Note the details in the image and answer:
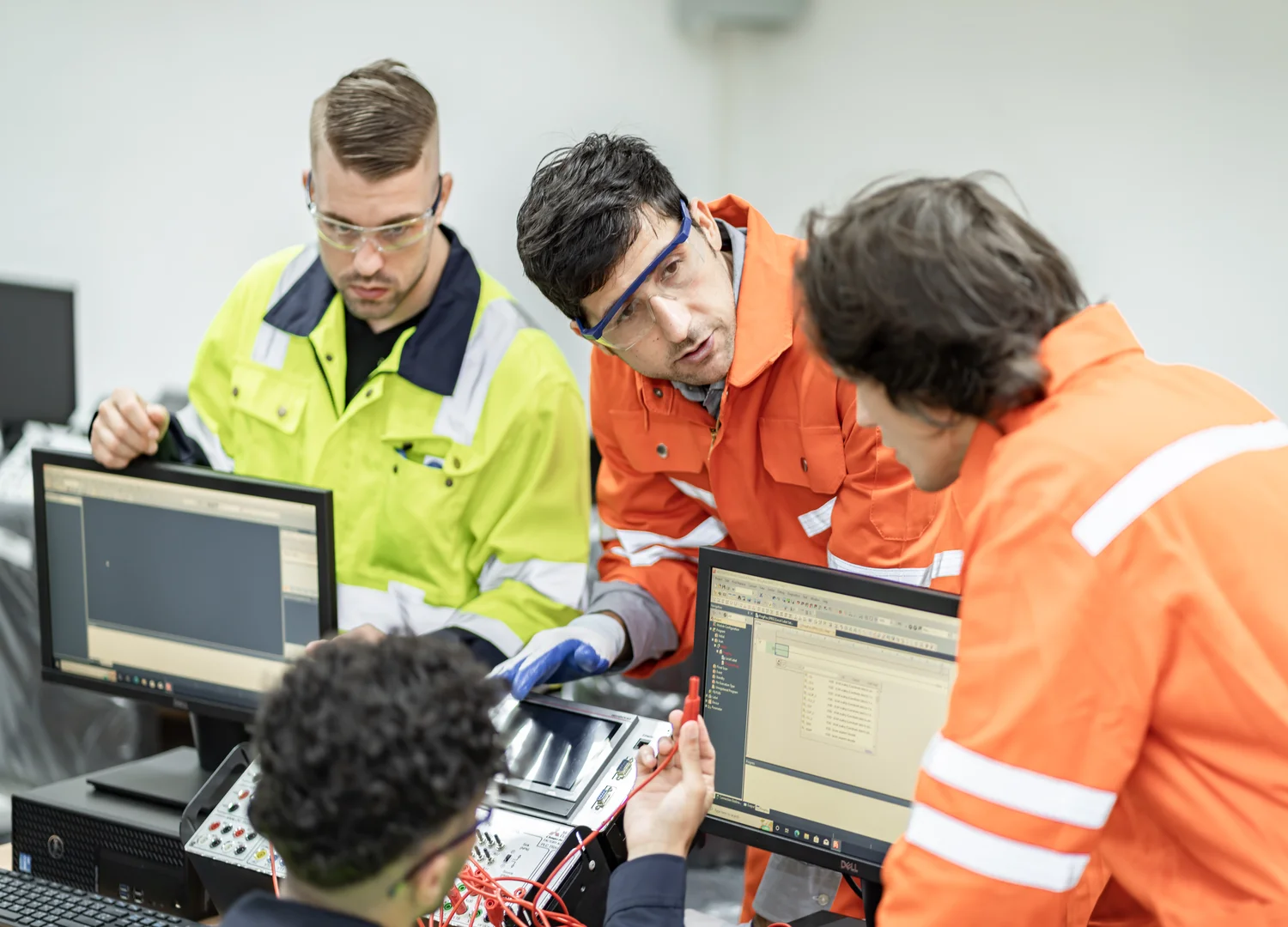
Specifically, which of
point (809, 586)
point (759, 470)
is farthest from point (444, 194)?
point (809, 586)

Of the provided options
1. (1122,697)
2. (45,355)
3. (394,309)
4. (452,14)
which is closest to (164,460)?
(394,309)

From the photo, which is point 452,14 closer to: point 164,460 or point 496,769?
point 164,460

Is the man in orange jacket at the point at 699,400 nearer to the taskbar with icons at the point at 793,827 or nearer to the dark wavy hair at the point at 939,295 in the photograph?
the taskbar with icons at the point at 793,827

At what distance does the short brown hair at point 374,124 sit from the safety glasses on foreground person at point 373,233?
7cm

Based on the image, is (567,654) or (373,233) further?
(373,233)

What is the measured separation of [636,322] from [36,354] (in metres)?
1.68

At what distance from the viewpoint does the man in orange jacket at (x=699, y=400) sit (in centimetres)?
143

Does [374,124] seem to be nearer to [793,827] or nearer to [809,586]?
[809,586]

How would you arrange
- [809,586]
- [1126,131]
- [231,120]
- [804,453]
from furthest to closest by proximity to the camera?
[231,120], [1126,131], [804,453], [809,586]

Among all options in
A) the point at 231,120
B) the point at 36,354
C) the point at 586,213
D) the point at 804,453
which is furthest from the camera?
the point at 231,120

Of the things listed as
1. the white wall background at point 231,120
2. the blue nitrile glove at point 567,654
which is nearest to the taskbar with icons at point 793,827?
the blue nitrile glove at point 567,654

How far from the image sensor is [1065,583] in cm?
83

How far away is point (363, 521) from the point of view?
181 cm

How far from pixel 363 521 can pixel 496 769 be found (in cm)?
93
